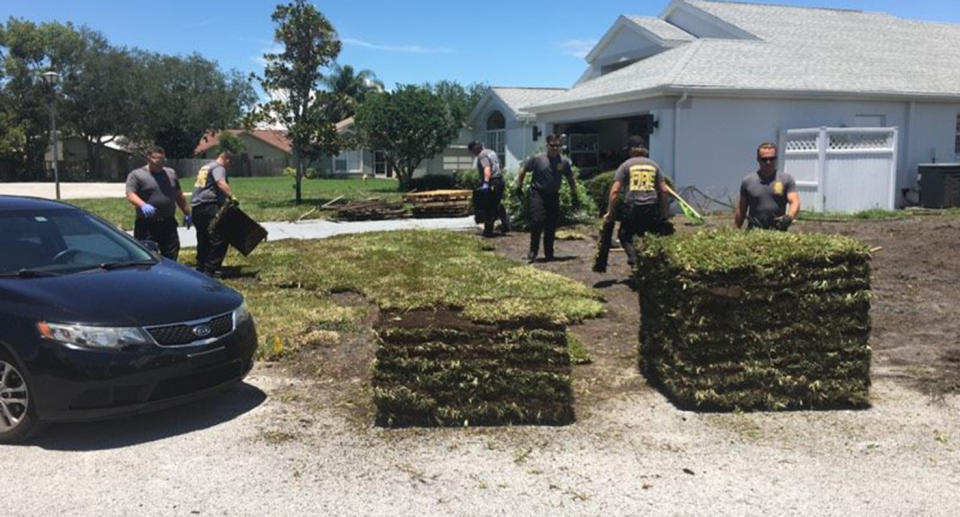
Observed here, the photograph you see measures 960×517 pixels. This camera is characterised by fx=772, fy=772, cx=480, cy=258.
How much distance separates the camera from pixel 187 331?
477 cm

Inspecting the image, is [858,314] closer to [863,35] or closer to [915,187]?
[915,187]

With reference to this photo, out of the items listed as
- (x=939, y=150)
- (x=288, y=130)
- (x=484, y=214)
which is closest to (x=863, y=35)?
(x=939, y=150)

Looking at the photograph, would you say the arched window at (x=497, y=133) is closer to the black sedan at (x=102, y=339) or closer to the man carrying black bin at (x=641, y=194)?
the man carrying black bin at (x=641, y=194)

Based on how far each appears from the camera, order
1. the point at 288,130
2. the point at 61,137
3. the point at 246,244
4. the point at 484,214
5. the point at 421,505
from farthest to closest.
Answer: the point at 61,137, the point at 288,130, the point at 484,214, the point at 246,244, the point at 421,505

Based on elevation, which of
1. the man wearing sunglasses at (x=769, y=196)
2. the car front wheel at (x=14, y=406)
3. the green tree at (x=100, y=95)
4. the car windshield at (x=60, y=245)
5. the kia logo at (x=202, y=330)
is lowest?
the car front wheel at (x=14, y=406)

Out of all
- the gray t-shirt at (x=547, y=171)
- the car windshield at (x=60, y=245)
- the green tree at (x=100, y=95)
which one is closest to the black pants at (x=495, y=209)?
the gray t-shirt at (x=547, y=171)

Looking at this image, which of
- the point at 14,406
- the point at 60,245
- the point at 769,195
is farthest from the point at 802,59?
the point at 14,406

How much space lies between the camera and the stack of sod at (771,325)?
5.09 metres

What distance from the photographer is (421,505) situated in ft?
12.8

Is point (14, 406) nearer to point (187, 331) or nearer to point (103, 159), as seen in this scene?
point (187, 331)

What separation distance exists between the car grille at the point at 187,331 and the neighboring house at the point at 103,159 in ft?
212

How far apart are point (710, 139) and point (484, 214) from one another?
22.3 ft

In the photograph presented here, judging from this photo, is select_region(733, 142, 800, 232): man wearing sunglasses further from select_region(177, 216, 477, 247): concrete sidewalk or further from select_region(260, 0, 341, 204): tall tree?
select_region(260, 0, 341, 204): tall tree

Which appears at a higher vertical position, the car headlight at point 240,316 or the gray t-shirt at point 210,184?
the gray t-shirt at point 210,184
